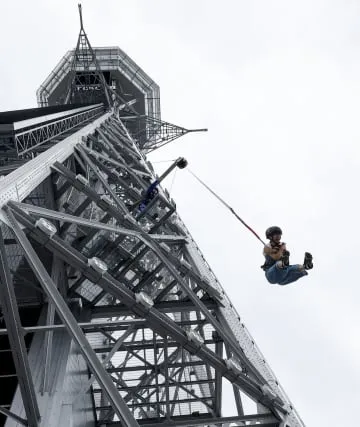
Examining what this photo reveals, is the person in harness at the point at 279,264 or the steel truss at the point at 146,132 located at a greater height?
the steel truss at the point at 146,132

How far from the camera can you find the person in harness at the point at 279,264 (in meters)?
9.69

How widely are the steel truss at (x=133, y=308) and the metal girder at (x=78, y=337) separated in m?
0.01

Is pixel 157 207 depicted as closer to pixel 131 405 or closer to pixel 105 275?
pixel 131 405

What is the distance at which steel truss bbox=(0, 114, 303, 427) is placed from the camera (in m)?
7.26

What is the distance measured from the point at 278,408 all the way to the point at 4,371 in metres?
5.86

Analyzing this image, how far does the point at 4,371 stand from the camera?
10.9 m

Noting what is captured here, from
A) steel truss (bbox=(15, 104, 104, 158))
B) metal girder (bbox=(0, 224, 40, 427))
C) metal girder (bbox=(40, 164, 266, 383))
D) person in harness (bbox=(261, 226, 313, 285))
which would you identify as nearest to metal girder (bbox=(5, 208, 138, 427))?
metal girder (bbox=(0, 224, 40, 427))

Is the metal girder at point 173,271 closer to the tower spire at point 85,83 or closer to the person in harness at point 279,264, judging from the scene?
the person in harness at point 279,264

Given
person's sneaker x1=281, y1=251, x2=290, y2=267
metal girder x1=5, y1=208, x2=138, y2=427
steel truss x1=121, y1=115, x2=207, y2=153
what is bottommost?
metal girder x1=5, y1=208, x2=138, y2=427

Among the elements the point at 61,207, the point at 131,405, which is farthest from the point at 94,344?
the point at 61,207

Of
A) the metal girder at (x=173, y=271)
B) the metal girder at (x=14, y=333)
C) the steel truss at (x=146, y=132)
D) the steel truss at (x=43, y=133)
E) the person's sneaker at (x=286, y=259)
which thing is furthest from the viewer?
the steel truss at (x=146, y=132)

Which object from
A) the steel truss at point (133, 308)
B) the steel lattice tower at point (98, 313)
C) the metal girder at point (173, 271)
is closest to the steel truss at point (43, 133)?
the steel lattice tower at point (98, 313)

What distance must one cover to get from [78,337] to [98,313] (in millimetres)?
4738

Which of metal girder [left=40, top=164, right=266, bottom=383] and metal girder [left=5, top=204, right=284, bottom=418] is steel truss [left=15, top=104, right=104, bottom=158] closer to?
metal girder [left=40, top=164, right=266, bottom=383]
